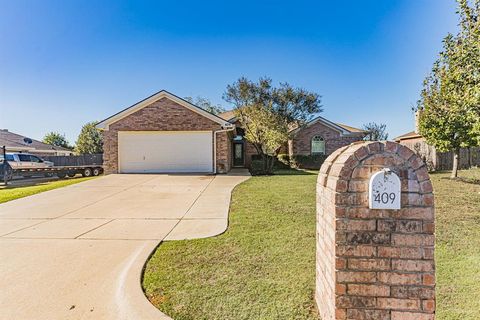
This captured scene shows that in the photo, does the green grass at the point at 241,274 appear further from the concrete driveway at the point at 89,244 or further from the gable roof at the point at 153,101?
the gable roof at the point at 153,101

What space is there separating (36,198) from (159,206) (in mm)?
4901

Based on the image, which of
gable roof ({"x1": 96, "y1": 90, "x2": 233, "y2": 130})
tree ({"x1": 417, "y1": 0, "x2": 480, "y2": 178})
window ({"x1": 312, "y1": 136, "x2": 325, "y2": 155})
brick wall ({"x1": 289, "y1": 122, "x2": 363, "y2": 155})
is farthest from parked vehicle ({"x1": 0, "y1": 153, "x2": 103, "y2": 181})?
tree ({"x1": 417, "y1": 0, "x2": 480, "y2": 178})

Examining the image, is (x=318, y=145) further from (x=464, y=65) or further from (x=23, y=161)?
(x=23, y=161)

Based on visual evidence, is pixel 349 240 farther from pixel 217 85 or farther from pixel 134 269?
pixel 217 85

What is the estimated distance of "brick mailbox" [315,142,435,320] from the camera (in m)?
1.87

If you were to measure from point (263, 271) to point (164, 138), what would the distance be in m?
13.4

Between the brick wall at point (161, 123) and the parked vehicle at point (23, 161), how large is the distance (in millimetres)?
7928

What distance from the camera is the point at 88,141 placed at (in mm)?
43531

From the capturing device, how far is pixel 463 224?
5234mm

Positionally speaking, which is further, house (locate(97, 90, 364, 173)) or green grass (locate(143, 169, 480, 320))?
house (locate(97, 90, 364, 173))

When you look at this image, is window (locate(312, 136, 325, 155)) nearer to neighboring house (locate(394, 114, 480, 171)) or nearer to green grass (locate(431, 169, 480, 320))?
neighboring house (locate(394, 114, 480, 171))

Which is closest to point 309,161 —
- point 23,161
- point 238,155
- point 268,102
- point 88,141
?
point 268,102

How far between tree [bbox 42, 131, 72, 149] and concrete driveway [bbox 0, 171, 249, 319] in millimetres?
56954

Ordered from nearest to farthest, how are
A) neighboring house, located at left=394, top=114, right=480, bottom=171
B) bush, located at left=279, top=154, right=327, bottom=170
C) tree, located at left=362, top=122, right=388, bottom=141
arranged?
neighboring house, located at left=394, top=114, right=480, bottom=171 < bush, located at left=279, top=154, right=327, bottom=170 < tree, located at left=362, top=122, right=388, bottom=141
